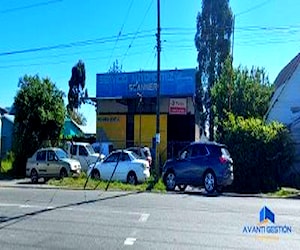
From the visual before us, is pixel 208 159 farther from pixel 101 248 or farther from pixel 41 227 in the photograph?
pixel 101 248

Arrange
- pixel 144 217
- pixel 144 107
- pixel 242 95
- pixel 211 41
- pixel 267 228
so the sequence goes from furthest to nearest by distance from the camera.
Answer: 1. pixel 211 41
2. pixel 242 95
3. pixel 144 107
4. pixel 144 217
5. pixel 267 228

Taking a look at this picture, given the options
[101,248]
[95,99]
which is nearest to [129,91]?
[95,99]

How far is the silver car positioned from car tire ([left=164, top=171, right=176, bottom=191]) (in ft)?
20.5

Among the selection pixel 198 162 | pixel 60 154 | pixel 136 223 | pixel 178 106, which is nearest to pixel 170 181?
pixel 198 162

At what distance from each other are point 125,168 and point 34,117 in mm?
9162

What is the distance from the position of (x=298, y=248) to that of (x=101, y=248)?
3298mm

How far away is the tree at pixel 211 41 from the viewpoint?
163ft

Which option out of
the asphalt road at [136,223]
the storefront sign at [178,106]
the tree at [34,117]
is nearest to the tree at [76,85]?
the storefront sign at [178,106]

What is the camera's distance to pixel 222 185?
21047mm

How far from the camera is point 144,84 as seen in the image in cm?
3984

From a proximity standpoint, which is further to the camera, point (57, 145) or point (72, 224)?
point (57, 145)

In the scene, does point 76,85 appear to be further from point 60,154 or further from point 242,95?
point 60,154

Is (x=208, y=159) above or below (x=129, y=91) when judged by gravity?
below

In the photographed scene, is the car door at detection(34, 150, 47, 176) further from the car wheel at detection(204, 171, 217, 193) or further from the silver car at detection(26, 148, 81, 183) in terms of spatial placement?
the car wheel at detection(204, 171, 217, 193)
